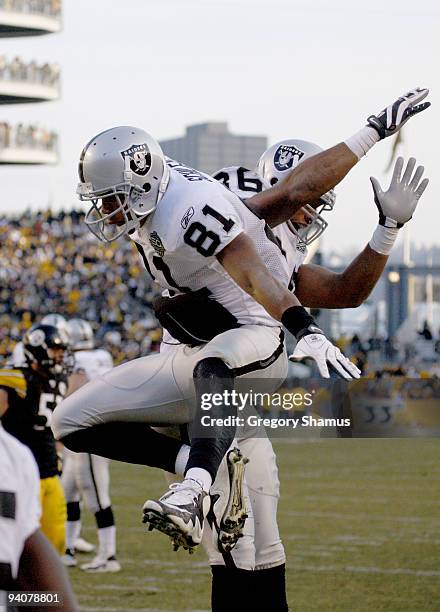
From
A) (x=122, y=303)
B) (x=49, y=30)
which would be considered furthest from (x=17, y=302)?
(x=49, y=30)

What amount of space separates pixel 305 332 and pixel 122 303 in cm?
2399

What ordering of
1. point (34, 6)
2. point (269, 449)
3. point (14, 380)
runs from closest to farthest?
point (269, 449)
point (14, 380)
point (34, 6)

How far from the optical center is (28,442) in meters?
7.42

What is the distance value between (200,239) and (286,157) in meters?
1.00

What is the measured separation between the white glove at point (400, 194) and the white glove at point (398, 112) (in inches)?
10.7

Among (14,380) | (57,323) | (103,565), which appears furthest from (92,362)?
(14,380)

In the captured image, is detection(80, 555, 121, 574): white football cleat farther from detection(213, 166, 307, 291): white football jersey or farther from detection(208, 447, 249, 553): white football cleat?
detection(208, 447, 249, 553): white football cleat

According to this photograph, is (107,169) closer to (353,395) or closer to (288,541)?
(353,395)

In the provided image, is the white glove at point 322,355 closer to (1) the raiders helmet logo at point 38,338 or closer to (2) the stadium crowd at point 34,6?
(1) the raiders helmet logo at point 38,338

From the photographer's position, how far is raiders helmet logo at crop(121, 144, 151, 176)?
14.0 feet

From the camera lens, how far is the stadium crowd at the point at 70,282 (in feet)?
87.8

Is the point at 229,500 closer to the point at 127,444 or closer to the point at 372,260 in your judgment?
the point at 127,444

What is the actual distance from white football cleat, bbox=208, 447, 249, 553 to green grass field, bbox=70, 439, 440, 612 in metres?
2.98

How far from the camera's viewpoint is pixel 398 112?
4.29 metres
